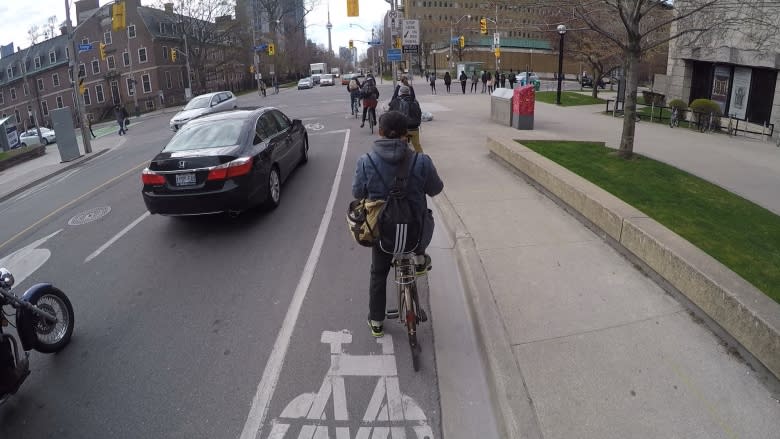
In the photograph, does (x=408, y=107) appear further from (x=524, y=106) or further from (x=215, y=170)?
(x=524, y=106)

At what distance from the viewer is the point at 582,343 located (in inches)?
167

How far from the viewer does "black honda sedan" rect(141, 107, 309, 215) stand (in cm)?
718

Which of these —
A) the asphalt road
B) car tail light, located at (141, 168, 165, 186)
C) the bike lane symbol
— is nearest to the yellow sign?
the asphalt road

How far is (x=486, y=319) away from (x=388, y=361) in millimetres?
965

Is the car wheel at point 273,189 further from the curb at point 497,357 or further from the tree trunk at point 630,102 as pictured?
the tree trunk at point 630,102

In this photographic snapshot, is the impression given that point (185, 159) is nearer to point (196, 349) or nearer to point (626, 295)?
point (196, 349)

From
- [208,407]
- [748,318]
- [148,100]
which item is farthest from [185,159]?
[148,100]

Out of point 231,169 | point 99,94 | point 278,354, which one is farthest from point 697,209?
point 99,94

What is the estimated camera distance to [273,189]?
8500 mm

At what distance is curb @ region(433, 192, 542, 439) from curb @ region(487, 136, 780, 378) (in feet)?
5.27

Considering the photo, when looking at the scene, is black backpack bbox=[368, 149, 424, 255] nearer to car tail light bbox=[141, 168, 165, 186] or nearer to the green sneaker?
the green sneaker

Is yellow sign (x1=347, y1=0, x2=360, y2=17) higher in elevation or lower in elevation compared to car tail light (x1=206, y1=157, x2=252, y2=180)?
higher

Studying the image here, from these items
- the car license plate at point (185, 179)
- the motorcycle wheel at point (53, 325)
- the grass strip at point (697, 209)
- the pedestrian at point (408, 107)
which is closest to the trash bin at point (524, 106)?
the grass strip at point (697, 209)

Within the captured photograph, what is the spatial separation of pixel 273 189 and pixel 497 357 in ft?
17.7
